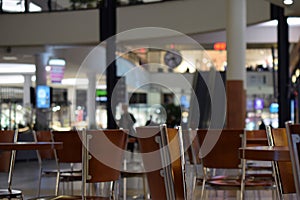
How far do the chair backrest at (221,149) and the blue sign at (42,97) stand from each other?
12.5 metres

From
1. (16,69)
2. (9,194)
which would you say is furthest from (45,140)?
(16,69)

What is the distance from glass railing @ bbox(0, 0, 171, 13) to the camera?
1410 cm

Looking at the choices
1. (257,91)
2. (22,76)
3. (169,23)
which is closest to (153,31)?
(169,23)

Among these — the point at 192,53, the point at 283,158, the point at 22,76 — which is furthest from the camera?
the point at 22,76

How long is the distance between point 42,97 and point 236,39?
8.47 metres

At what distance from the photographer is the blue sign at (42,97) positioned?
17328 mm

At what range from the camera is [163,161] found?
318 cm

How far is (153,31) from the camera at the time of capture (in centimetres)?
1425

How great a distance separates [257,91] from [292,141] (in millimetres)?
18560

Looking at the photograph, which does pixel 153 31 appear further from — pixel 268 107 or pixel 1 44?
pixel 268 107

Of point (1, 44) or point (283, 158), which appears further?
point (1, 44)

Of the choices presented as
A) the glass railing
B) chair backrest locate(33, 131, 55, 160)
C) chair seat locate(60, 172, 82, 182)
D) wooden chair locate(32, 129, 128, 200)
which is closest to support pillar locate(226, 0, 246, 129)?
the glass railing

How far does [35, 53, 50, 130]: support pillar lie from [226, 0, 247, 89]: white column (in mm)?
6607

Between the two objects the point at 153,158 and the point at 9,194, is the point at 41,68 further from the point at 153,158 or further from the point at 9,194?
the point at 153,158
